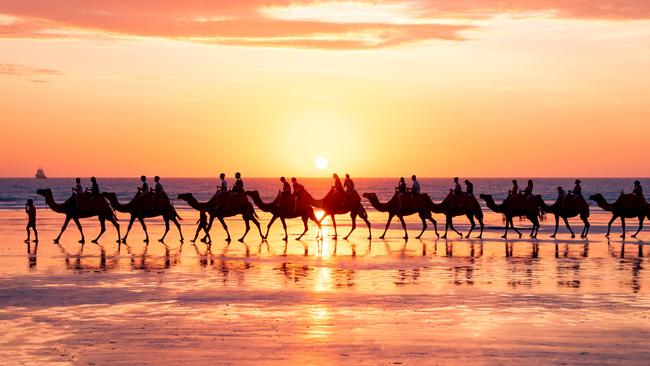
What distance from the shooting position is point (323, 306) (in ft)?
51.2

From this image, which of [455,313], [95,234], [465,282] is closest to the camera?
[455,313]

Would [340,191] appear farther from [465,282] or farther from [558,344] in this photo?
[558,344]

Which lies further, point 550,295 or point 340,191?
point 340,191

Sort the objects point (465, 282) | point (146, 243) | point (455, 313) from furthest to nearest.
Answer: point (146, 243)
point (465, 282)
point (455, 313)

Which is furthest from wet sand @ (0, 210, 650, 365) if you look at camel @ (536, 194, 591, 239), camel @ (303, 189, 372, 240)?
camel @ (536, 194, 591, 239)

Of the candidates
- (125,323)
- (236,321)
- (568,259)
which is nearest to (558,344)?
(236,321)

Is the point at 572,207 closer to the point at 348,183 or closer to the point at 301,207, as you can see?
the point at 348,183

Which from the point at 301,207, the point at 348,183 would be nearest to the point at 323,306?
the point at 301,207

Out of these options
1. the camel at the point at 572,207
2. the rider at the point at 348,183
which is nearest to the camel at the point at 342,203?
the rider at the point at 348,183

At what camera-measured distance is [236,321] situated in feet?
46.4

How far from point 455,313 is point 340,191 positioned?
723 inches

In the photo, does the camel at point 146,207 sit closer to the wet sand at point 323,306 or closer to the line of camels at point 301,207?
the line of camels at point 301,207

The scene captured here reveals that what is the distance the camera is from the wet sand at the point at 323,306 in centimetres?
1180

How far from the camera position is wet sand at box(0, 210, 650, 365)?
38.7 ft
